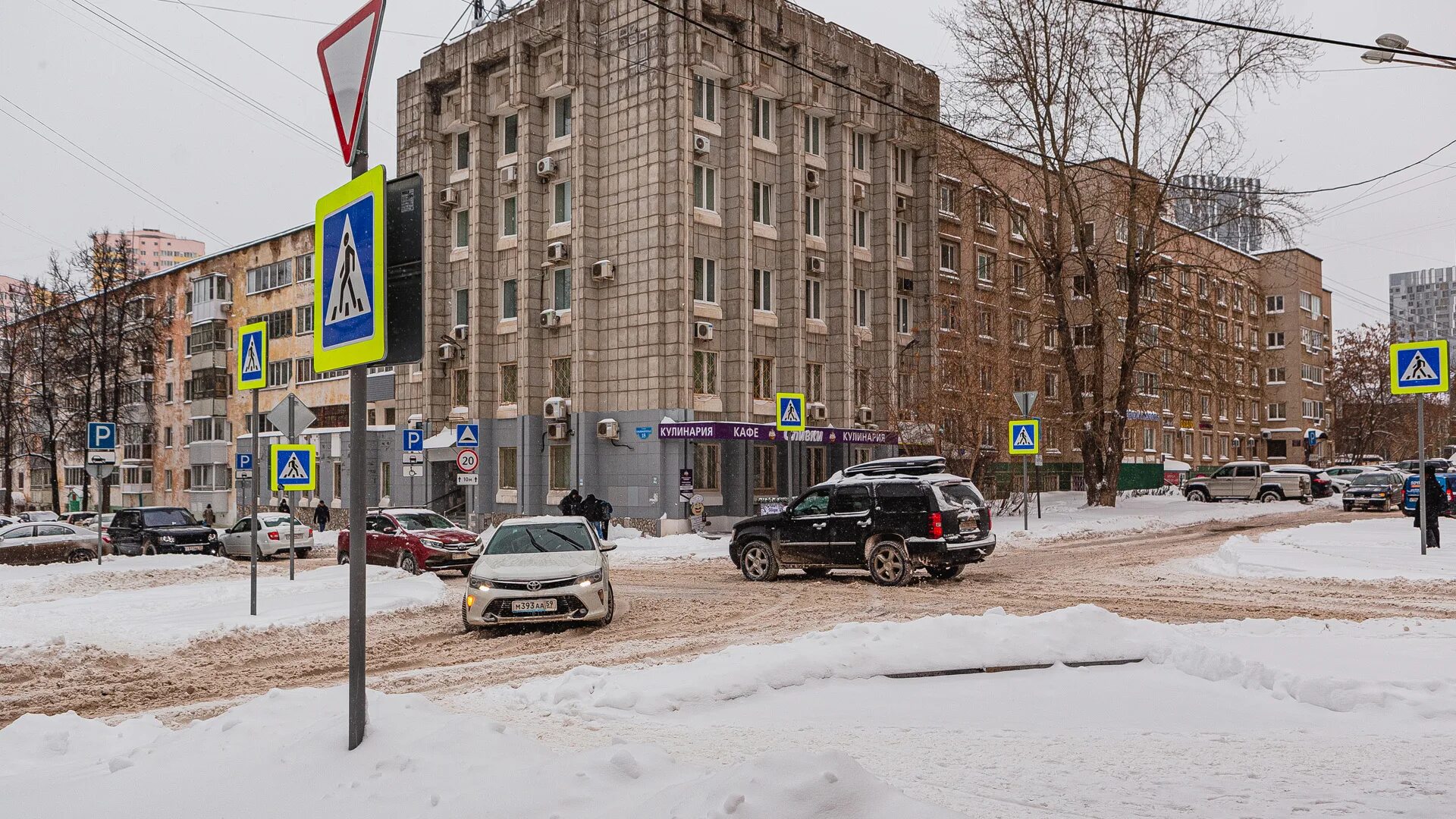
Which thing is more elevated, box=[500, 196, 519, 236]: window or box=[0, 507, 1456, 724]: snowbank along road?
box=[500, 196, 519, 236]: window

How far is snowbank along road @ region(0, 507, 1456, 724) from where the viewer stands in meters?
9.80

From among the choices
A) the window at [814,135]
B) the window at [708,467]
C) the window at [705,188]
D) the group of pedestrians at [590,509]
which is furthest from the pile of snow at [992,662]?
the window at [814,135]

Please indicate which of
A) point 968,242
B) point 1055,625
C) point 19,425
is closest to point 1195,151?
point 968,242

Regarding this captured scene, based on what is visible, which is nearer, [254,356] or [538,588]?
[538,588]

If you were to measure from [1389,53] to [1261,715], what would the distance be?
1221 cm

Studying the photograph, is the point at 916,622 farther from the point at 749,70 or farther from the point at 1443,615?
the point at 749,70

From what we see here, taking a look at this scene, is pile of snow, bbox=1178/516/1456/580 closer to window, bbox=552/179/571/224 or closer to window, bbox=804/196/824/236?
window, bbox=804/196/824/236

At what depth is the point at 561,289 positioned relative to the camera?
37.2 meters

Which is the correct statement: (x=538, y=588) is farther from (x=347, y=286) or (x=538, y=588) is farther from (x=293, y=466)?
(x=347, y=286)

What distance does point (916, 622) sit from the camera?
995cm

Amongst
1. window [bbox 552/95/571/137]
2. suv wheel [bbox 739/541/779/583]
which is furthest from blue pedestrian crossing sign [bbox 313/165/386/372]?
window [bbox 552/95/571/137]

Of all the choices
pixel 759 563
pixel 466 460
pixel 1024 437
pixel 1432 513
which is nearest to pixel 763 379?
pixel 1024 437

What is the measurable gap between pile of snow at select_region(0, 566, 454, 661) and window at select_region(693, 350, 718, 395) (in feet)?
56.1

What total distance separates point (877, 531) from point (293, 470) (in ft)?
31.1
